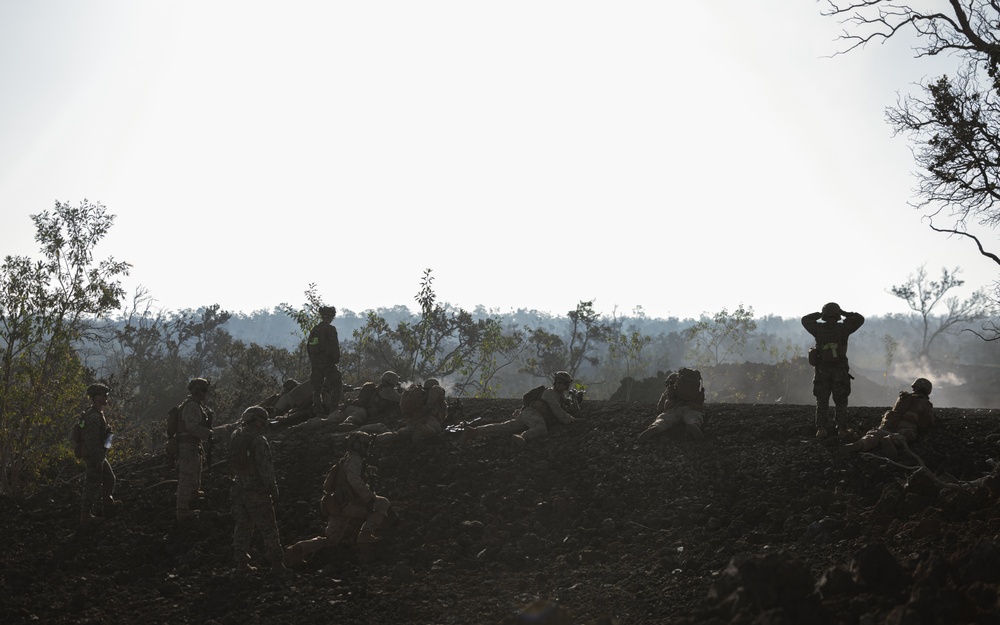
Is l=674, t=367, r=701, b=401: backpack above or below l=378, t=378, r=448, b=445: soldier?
above

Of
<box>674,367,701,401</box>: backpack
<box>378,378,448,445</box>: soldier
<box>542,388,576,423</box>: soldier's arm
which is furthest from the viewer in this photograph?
<box>542,388,576,423</box>: soldier's arm

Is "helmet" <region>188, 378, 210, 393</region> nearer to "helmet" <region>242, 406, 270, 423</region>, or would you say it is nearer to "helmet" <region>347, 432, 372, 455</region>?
"helmet" <region>242, 406, 270, 423</region>

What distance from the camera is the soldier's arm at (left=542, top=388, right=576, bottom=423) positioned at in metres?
12.6

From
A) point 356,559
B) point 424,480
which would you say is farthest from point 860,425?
point 356,559

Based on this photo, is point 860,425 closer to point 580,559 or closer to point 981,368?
point 580,559

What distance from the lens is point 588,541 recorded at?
8.62m

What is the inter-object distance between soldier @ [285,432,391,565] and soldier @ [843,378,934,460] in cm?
626

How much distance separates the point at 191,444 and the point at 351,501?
281 centimetres

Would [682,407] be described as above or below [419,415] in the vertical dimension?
above

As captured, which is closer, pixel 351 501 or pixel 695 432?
pixel 351 501

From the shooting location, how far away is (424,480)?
10.8m

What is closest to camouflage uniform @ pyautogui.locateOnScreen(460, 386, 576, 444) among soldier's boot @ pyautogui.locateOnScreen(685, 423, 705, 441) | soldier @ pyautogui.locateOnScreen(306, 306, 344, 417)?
soldier's boot @ pyautogui.locateOnScreen(685, 423, 705, 441)

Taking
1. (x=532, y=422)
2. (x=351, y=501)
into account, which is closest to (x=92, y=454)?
(x=351, y=501)

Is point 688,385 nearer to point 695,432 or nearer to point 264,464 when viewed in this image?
point 695,432
